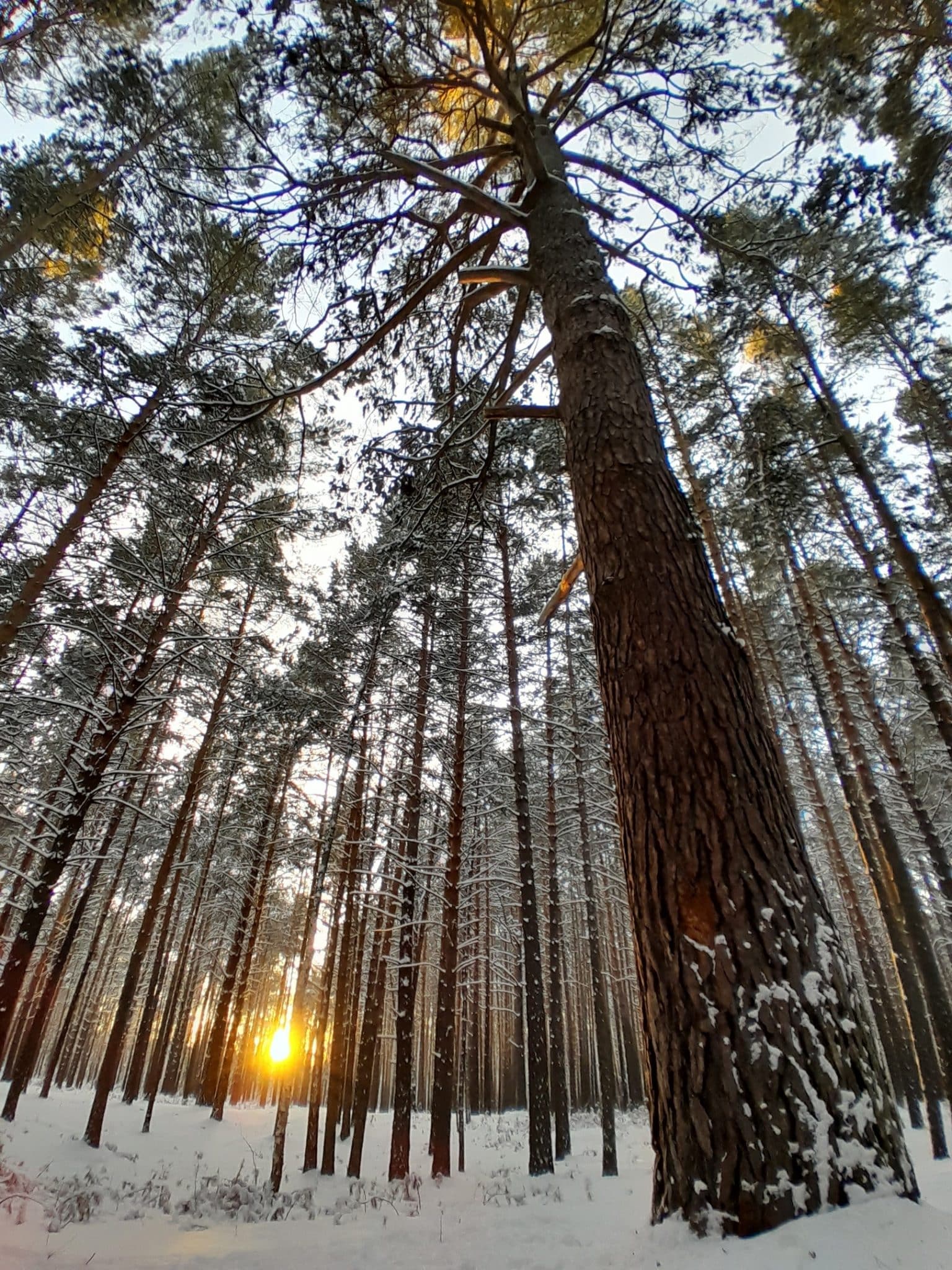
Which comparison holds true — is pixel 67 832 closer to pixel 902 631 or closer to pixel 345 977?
pixel 345 977

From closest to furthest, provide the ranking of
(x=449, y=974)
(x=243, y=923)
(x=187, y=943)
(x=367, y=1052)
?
(x=449, y=974), (x=367, y=1052), (x=243, y=923), (x=187, y=943)

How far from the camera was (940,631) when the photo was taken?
6613 mm

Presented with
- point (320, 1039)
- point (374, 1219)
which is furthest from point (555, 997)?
point (320, 1039)

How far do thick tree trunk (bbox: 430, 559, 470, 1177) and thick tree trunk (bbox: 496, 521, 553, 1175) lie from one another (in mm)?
1079

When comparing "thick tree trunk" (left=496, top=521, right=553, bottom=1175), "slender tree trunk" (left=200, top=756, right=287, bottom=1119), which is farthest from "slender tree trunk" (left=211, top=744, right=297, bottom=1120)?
"thick tree trunk" (left=496, top=521, right=553, bottom=1175)

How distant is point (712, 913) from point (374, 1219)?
812 cm

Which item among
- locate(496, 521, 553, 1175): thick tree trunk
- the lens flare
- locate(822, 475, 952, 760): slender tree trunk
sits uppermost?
locate(822, 475, 952, 760): slender tree trunk

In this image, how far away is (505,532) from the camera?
33.8ft

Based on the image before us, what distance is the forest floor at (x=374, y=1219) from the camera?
4.50 ft

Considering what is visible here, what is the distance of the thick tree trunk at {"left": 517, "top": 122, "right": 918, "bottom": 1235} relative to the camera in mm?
1504

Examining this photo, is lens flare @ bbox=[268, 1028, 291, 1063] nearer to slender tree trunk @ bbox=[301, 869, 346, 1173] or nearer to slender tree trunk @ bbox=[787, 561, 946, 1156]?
slender tree trunk @ bbox=[301, 869, 346, 1173]

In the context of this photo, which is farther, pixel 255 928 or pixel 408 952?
pixel 255 928

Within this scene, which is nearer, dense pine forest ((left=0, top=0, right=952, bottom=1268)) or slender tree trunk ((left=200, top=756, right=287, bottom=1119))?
dense pine forest ((left=0, top=0, right=952, bottom=1268))

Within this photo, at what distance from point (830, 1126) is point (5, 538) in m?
9.30
